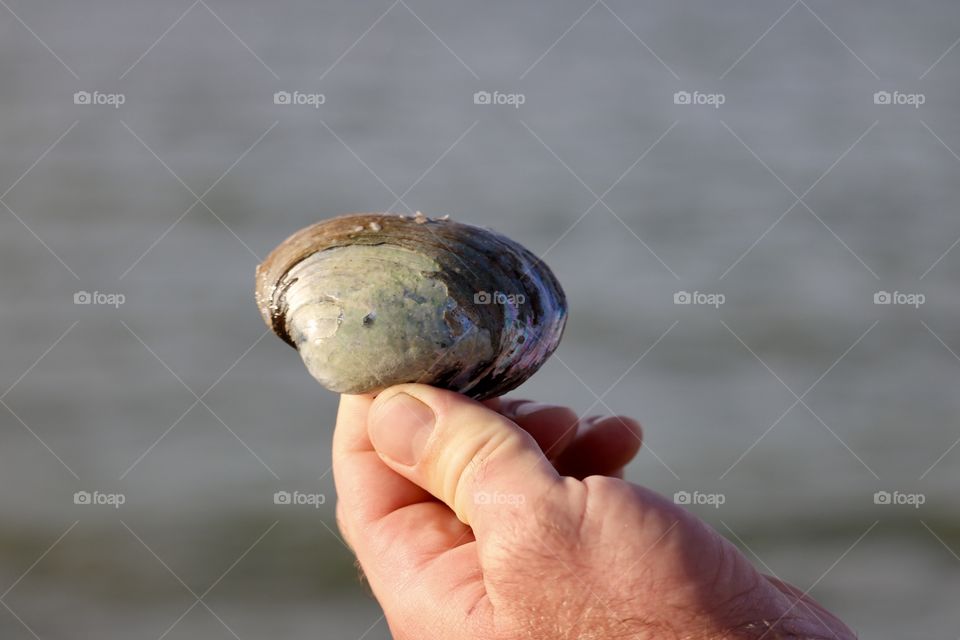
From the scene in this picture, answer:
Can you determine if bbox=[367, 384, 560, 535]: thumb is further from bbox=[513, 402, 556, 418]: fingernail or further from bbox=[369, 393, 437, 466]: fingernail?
bbox=[513, 402, 556, 418]: fingernail

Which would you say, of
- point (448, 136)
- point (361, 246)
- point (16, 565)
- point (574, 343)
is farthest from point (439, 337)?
point (448, 136)

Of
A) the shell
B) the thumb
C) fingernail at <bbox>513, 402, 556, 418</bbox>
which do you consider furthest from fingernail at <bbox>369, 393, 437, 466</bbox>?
fingernail at <bbox>513, 402, 556, 418</bbox>

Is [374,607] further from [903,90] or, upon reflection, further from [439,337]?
[903,90]

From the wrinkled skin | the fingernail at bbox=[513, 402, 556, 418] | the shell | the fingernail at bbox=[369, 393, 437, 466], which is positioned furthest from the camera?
the fingernail at bbox=[513, 402, 556, 418]

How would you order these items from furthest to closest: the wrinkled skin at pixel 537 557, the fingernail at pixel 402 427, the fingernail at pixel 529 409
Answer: the fingernail at pixel 529 409
the fingernail at pixel 402 427
the wrinkled skin at pixel 537 557

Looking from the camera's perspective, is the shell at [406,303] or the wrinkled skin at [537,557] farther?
the shell at [406,303]

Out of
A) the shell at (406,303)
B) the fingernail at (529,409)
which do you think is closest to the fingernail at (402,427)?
the shell at (406,303)

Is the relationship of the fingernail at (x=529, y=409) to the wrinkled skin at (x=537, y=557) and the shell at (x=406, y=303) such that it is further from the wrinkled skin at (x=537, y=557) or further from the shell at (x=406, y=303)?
the wrinkled skin at (x=537, y=557)

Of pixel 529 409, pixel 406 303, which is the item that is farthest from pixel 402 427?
pixel 529 409
